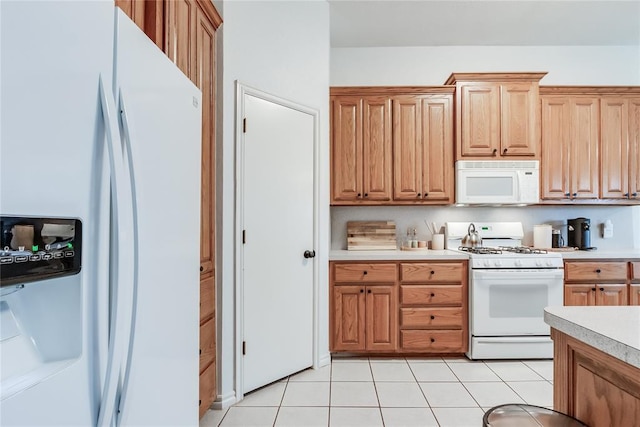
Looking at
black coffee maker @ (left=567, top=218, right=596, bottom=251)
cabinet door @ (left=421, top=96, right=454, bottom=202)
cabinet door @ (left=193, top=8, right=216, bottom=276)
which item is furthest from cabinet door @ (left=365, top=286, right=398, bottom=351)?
black coffee maker @ (left=567, top=218, right=596, bottom=251)

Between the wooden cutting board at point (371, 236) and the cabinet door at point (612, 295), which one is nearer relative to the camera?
the cabinet door at point (612, 295)

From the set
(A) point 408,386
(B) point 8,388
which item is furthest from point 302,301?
(B) point 8,388

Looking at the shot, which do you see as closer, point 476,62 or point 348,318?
point 348,318

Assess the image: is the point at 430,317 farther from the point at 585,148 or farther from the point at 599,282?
the point at 585,148

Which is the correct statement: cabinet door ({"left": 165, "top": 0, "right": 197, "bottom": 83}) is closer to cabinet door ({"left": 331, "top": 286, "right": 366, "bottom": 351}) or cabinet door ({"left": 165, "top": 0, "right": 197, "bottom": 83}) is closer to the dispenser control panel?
the dispenser control panel

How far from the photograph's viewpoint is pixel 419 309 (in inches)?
116

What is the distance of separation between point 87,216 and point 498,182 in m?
3.35

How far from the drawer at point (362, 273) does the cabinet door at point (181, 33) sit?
188 centimetres

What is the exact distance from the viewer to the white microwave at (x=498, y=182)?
10.5 ft

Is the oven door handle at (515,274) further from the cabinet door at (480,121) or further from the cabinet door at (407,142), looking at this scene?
the cabinet door at (480,121)

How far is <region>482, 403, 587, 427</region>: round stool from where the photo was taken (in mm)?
1004

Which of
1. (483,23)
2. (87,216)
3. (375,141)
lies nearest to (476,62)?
(483,23)

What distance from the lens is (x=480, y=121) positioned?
3217mm

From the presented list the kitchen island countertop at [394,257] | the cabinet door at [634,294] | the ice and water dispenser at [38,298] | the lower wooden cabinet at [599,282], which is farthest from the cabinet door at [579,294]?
the ice and water dispenser at [38,298]
